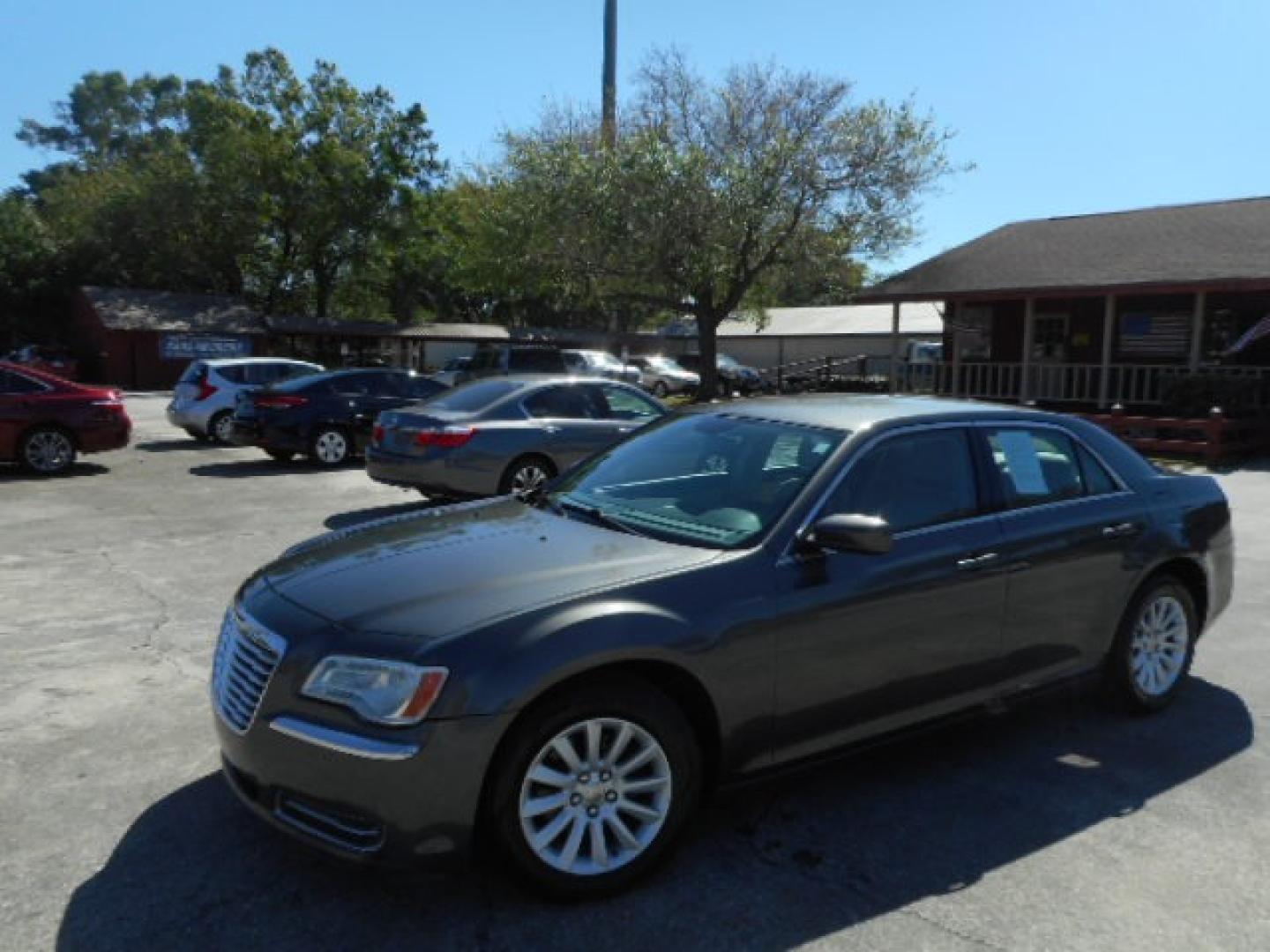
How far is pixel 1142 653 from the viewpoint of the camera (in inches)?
186

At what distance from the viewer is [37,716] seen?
451 cm

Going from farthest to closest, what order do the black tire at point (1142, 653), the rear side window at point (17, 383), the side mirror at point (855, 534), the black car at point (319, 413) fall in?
the black car at point (319, 413)
the rear side window at point (17, 383)
the black tire at point (1142, 653)
the side mirror at point (855, 534)

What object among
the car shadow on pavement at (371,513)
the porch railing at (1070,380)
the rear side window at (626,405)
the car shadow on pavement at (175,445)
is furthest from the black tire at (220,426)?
the porch railing at (1070,380)

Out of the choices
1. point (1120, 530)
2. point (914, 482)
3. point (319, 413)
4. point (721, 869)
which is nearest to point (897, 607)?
point (914, 482)

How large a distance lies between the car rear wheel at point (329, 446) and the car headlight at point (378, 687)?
1153 cm

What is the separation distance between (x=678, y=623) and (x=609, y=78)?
26623 mm

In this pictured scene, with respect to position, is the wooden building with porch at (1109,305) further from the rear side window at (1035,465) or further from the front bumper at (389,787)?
the front bumper at (389,787)

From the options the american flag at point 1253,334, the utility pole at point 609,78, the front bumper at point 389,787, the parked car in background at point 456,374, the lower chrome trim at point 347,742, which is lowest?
the front bumper at point 389,787

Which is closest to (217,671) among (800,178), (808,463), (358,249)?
(808,463)

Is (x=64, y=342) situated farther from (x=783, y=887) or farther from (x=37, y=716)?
(x=783, y=887)

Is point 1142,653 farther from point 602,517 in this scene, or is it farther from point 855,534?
point 602,517

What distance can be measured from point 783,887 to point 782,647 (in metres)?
0.76

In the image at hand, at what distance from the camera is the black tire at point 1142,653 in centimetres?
461

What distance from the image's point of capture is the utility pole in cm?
2698
